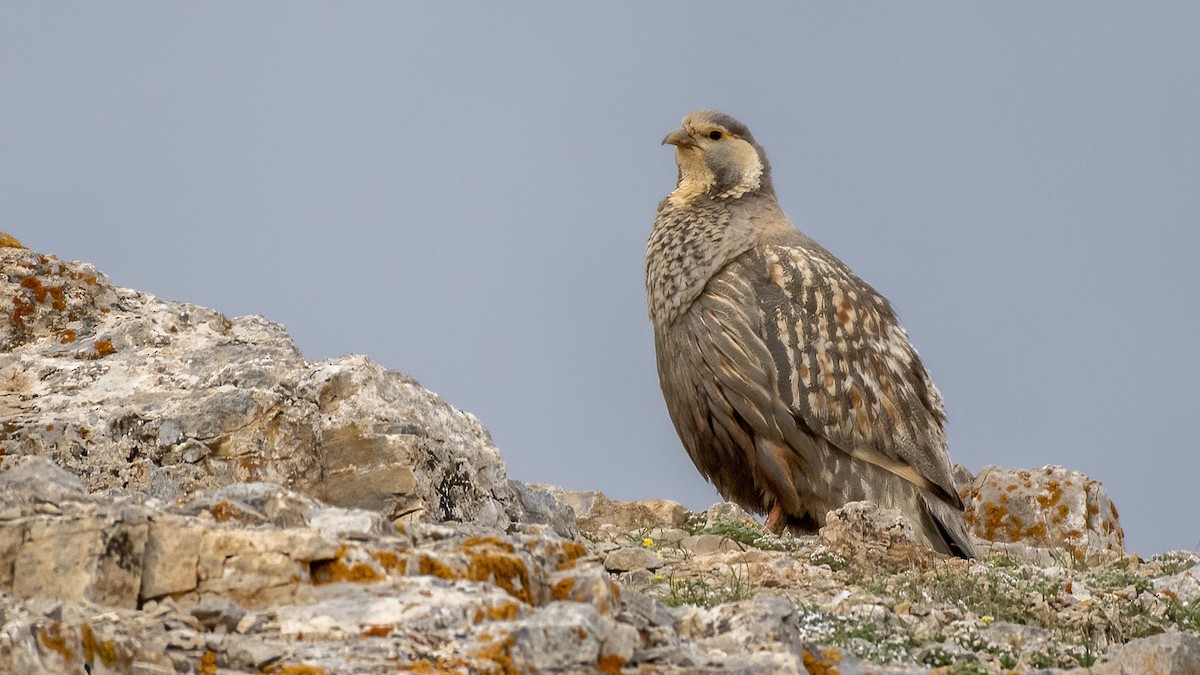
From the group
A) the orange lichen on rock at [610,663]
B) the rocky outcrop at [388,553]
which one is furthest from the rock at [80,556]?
the orange lichen on rock at [610,663]

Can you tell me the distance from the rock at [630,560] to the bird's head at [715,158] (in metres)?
4.81

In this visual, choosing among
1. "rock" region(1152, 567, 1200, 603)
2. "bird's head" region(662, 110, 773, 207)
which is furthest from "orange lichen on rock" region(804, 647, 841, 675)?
"bird's head" region(662, 110, 773, 207)

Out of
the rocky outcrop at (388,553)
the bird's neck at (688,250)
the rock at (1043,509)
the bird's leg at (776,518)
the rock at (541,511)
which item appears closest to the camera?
the rocky outcrop at (388,553)

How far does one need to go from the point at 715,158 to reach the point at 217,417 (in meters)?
5.61

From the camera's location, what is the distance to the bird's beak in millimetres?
13344

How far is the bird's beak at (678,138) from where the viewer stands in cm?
1334

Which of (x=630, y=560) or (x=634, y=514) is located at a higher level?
(x=634, y=514)

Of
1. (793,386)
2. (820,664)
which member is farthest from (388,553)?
(793,386)

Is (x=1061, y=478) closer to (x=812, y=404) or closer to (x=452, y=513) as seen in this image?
(x=812, y=404)

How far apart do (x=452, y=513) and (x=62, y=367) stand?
7.75 ft

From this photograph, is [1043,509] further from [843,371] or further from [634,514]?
[634,514]

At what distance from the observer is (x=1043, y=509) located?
13.0 metres

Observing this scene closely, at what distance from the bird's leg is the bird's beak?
306 cm

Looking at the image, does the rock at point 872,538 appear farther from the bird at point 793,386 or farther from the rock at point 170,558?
the rock at point 170,558
